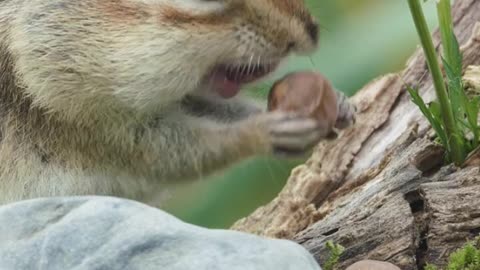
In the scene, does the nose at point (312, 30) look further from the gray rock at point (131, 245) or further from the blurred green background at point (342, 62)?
the blurred green background at point (342, 62)

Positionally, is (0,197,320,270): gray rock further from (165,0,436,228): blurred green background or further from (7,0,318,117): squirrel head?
(165,0,436,228): blurred green background

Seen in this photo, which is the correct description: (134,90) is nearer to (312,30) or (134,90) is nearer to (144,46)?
(144,46)

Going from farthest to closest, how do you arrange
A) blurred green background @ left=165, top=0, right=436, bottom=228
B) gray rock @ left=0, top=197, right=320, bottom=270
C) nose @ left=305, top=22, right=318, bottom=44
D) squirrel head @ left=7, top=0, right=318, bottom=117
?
1. blurred green background @ left=165, top=0, right=436, bottom=228
2. nose @ left=305, top=22, right=318, bottom=44
3. squirrel head @ left=7, top=0, right=318, bottom=117
4. gray rock @ left=0, top=197, right=320, bottom=270

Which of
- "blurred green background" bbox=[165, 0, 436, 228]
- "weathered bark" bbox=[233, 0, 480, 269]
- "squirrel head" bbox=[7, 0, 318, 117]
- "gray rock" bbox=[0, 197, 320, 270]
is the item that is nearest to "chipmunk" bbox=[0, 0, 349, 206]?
"squirrel head" bbox=[7, 0, 318, 117]

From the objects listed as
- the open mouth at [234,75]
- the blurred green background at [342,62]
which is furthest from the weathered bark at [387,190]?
the blurred green background at [342,62]

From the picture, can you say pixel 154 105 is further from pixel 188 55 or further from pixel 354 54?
pixel 354 54
